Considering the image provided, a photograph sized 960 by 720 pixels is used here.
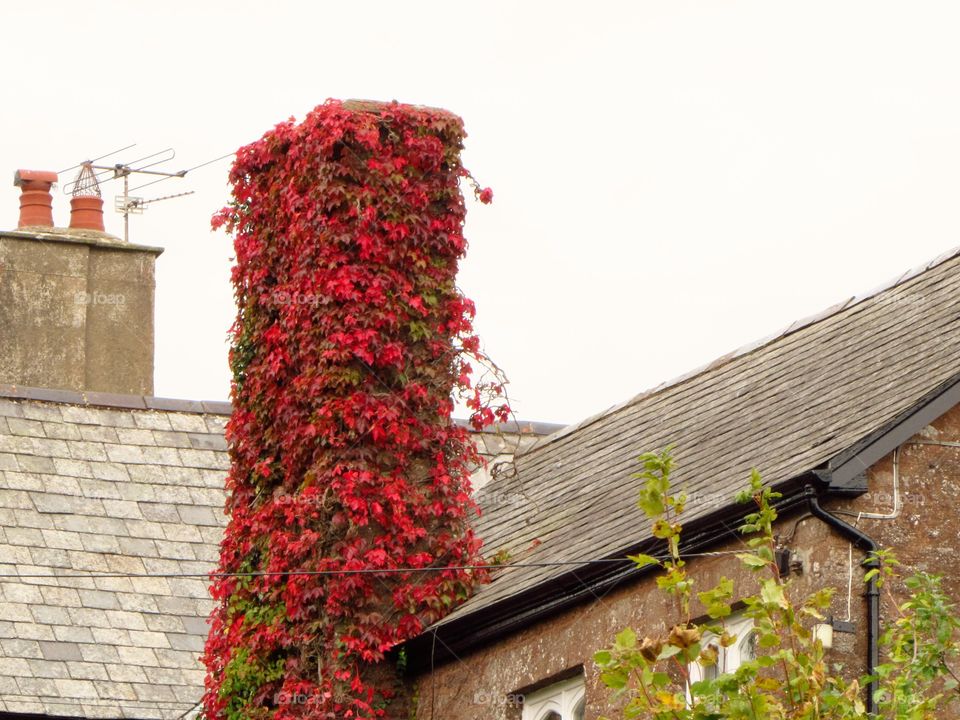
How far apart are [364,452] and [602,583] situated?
9.00 ft

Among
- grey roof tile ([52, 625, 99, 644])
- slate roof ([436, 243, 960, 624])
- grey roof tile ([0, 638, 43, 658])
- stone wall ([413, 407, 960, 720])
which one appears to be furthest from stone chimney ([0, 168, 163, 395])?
stone wall ([413, 407, 960, 720])

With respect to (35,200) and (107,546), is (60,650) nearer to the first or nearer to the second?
A: (107,546)

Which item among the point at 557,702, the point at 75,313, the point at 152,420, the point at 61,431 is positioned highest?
the point at 75,313

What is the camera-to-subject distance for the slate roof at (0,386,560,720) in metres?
17.8

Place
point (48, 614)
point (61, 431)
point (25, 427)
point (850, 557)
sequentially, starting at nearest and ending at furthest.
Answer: point (850, 557) → point (48, 614) → point (25, 427) → point (61, 431)

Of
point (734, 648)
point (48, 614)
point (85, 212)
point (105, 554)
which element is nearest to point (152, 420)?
point (105, 554)

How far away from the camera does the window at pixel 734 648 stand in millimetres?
13219

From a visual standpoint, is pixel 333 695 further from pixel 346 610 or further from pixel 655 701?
pixel 655 701

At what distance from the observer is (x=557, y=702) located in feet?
49.6

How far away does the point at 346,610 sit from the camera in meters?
16.2

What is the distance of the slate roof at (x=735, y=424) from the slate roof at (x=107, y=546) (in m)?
2.47

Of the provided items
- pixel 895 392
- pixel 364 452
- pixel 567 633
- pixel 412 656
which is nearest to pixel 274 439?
pixel 364 452

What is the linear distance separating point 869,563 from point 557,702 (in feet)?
11.3

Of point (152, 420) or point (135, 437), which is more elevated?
point (152, 420)
